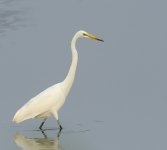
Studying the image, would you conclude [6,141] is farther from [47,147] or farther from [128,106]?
[128,106]

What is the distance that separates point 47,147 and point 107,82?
364 centimetres

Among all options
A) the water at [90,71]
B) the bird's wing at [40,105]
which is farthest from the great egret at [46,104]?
Result: the water at [90,71]

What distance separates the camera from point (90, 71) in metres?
17.4

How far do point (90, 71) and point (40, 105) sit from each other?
3416mm

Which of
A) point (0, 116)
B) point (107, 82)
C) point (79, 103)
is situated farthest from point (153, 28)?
point (0, 116)

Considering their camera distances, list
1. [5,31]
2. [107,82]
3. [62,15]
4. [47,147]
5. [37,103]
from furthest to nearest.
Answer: [62,15], [5,31], [107,82], [37,103], [47,147]

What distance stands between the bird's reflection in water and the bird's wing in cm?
30

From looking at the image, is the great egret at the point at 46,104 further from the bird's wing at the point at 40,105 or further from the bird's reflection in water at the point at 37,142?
the bird's reflection in water at the point at 37,142

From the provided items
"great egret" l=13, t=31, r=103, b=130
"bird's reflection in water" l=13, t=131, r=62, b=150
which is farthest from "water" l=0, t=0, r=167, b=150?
"great egret" l=13, t=31, r=103, b=130

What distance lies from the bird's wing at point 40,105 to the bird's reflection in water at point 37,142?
30cm

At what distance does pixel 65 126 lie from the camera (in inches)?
563

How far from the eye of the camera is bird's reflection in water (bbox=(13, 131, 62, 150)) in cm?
1319

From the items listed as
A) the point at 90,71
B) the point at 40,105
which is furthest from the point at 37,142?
the point at 90,71

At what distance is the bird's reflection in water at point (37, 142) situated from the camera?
13.2 metres
